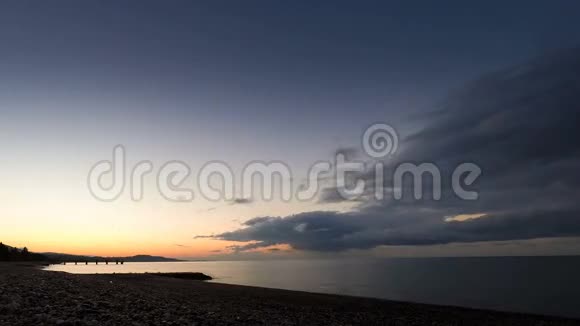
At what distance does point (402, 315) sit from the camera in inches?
1340

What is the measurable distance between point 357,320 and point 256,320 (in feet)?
31.7

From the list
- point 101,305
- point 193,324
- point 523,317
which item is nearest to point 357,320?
point 193,324

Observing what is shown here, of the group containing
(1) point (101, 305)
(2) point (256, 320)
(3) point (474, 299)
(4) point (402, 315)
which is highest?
(1) point (101, 305)

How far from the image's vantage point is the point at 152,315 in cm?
1839

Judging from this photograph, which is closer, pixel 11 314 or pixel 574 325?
pixel 11 314

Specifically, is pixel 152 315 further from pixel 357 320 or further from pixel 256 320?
pixel 357 320

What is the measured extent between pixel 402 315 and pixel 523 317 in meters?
15.8

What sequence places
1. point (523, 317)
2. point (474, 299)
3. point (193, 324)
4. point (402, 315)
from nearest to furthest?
point (193, 324) → point (402, 315) → point (523, 317) → point (474, 299)

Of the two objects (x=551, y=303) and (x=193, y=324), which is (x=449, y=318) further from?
(x=551, y=303)

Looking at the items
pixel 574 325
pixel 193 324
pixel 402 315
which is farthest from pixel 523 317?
pixel 193 324

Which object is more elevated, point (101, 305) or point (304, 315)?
point (101, 305)

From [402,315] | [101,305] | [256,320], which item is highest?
[101,305]

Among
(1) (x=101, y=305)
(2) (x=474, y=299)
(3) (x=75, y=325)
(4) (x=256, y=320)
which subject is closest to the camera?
(3) (x=75, y=325)

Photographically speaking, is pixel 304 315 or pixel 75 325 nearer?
pixel 75 325
